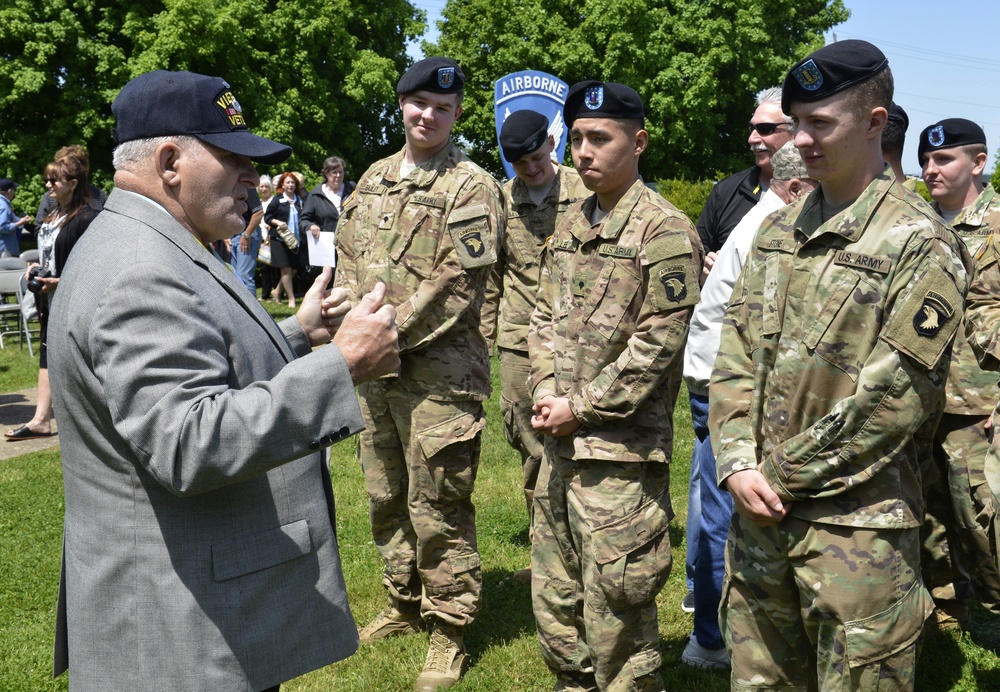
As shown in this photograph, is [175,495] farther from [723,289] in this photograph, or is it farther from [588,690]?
[723,289]

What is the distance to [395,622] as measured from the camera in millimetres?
4922

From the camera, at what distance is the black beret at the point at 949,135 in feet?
16.5

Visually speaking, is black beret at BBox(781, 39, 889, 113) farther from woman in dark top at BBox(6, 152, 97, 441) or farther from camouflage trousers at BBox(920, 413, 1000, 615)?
woman in dark top at BBox(6, 152, 97, 441)

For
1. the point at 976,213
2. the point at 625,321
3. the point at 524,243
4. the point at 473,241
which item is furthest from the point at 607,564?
the point at 976,213

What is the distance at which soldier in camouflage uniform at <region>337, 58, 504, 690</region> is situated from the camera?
4426 mm

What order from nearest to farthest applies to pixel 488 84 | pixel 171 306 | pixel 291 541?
pixel 171 306 → pixel 291 541 → pixel 488 84

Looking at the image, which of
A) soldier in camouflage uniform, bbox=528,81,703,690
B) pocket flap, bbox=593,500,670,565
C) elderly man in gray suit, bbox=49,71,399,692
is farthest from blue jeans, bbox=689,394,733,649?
elderly man in gray suit, bbox=49,71,399,692

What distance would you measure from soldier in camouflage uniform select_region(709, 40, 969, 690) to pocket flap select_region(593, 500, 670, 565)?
659mm

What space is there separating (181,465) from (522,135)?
3.78 m

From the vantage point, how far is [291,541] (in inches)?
94.7

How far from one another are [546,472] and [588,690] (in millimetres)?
898

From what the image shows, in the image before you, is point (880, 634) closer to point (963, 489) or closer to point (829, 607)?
point (829, 607)

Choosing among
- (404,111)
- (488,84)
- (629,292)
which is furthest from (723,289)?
(488,84)

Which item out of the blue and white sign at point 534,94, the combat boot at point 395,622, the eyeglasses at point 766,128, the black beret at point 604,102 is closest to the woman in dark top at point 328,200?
the blue and white sign at point 534,94
